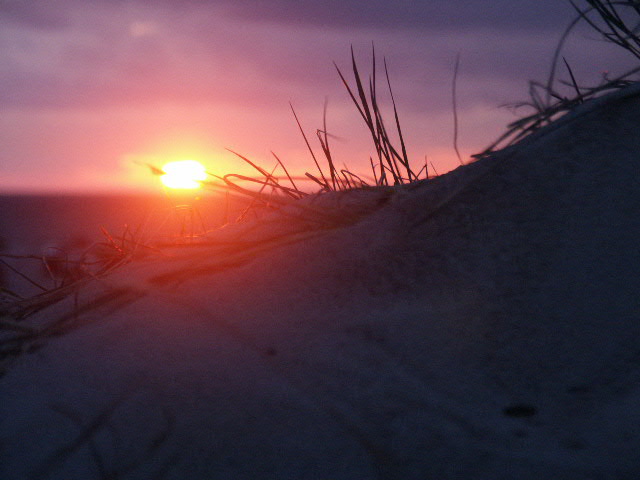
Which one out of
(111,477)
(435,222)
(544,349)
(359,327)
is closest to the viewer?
(111,477)

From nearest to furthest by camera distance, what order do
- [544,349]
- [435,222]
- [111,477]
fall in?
1. [111,477]
2. [544,349]
3. [435,222]

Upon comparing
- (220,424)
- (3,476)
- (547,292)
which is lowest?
(3,476)

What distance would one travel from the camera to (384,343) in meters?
1.33

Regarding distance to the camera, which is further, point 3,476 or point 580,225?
point 580,225

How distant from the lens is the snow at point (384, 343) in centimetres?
114

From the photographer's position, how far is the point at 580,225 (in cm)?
142

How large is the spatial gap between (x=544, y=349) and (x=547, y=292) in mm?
149

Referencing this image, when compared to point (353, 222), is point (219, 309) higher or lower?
lower

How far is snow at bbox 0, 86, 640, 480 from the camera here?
114 centimetres

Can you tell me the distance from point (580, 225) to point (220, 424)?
37.8 inches

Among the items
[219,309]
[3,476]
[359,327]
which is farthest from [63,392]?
[359,327]

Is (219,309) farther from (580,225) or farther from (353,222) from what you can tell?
(580,225)

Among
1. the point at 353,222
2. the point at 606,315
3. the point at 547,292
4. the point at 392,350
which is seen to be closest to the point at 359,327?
the point at 392,350

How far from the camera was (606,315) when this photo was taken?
1.29m
